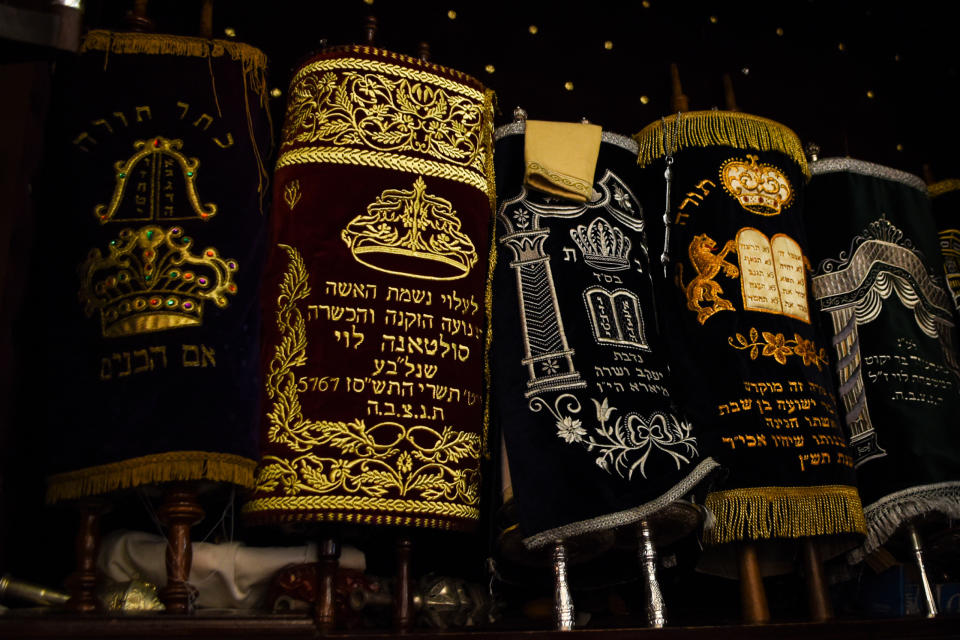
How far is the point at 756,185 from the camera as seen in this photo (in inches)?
110

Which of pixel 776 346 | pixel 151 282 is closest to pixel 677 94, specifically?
pixel 776 346

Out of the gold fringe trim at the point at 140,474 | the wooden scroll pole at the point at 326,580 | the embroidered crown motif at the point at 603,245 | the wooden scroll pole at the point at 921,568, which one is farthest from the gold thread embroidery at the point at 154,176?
the wooden scroll pole at the point at 921,568

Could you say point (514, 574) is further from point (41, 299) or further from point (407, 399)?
point (41, 299)

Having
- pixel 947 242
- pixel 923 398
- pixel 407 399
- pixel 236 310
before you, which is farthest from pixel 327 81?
pixel 947 242

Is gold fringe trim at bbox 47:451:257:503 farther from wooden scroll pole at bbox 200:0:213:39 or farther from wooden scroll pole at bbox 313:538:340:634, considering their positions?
wooden scroll pole at bbox 200:0:213:39

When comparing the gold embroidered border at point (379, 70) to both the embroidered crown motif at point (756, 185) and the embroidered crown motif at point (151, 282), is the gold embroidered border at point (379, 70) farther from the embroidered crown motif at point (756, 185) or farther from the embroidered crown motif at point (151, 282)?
the embroidered crown motif at point (756, 185)

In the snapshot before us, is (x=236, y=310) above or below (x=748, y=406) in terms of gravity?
above

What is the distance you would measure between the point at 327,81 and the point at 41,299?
0.92 meters

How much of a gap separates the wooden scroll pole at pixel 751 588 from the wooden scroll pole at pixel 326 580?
1.08m

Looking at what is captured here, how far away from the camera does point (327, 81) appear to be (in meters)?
2.43

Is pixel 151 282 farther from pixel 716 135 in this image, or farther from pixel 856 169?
pixel 856 169

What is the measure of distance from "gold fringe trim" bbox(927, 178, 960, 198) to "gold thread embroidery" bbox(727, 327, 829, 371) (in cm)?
107

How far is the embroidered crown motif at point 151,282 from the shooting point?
2.02 metres

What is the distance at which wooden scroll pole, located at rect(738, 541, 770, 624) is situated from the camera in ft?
7.74
